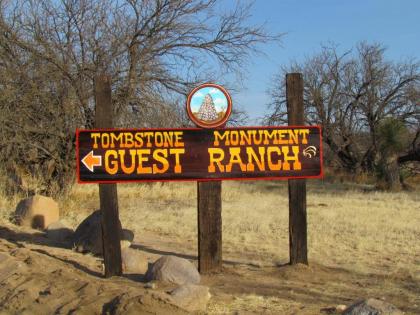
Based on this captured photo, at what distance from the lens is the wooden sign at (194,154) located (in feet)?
22.5

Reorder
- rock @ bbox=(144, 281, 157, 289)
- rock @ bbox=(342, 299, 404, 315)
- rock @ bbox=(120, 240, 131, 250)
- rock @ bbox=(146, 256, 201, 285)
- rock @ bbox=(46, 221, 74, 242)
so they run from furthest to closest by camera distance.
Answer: rock @ bbox=(46, 221, 74, 242), rock @ bbox=(120, 240, 131, 250), rock @ bbox=(146, 256, 201, 285), rock @ bbox=(144, 281, 157, 289), rock @ bbox=(342, 299, 404, 315)

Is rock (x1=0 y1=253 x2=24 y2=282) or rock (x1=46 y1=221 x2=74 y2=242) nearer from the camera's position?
rock (x1=0 y1=253 x2=24 y2=282)

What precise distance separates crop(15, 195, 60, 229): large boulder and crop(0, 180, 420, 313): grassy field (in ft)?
1.43

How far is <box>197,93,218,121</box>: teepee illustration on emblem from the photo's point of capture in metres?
6.96

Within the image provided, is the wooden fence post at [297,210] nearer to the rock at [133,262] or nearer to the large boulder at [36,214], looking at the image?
the rock at [133,262]

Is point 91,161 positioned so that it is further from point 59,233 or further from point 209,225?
point 59,233

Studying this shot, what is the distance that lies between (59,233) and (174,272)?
411cm

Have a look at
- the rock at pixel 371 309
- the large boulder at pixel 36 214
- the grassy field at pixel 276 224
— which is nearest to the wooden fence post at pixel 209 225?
the grassy field at pixel 276 224

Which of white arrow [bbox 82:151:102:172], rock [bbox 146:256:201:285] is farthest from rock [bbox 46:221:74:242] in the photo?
rock [bbox 146:256:201:285]

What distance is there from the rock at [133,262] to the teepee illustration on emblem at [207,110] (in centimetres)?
214

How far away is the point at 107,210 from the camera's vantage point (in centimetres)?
693

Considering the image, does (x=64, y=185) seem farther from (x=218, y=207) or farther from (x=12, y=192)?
(x=218, y=207)

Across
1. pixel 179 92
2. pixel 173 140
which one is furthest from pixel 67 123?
pixel 173 140

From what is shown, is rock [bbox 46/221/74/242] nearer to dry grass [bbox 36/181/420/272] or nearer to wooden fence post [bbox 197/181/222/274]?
dry grass [bbox 36/181/420/272]
